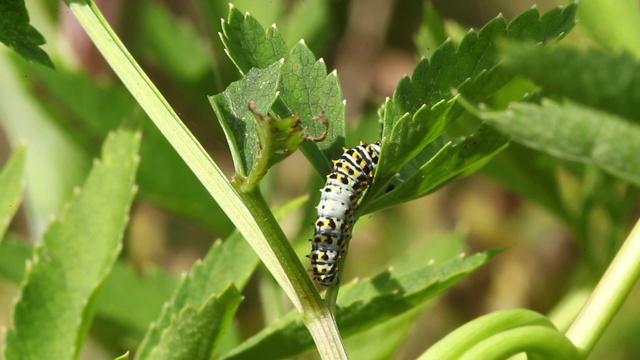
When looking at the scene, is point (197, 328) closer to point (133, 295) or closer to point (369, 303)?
point (369, 303)

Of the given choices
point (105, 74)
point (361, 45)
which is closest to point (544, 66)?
point (105, 74)

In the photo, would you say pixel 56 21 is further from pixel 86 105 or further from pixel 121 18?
pixel 86 105

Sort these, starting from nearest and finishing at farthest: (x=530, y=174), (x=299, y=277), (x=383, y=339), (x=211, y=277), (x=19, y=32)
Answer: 1. (x=299, y=277)
2. (x=19, y=32)
3. (x=211, y=277)
4. (x=383, y=339)
5. (x=530, y=174)

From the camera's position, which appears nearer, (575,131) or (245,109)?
(575,131)

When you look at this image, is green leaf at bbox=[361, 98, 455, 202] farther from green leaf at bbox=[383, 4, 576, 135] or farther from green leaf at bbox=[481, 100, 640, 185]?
green leaf at bbox=[481, 100, 640, 185]

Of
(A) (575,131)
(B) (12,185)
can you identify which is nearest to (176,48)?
(B) (12,185)

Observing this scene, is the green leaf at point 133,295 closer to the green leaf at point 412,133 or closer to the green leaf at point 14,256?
the green leaf at point 14,256

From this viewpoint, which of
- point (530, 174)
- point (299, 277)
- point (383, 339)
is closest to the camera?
Result: point (299, 277)

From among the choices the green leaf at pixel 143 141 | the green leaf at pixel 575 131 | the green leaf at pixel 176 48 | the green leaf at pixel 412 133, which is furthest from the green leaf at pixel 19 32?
the green leaf at pixel 176 48
